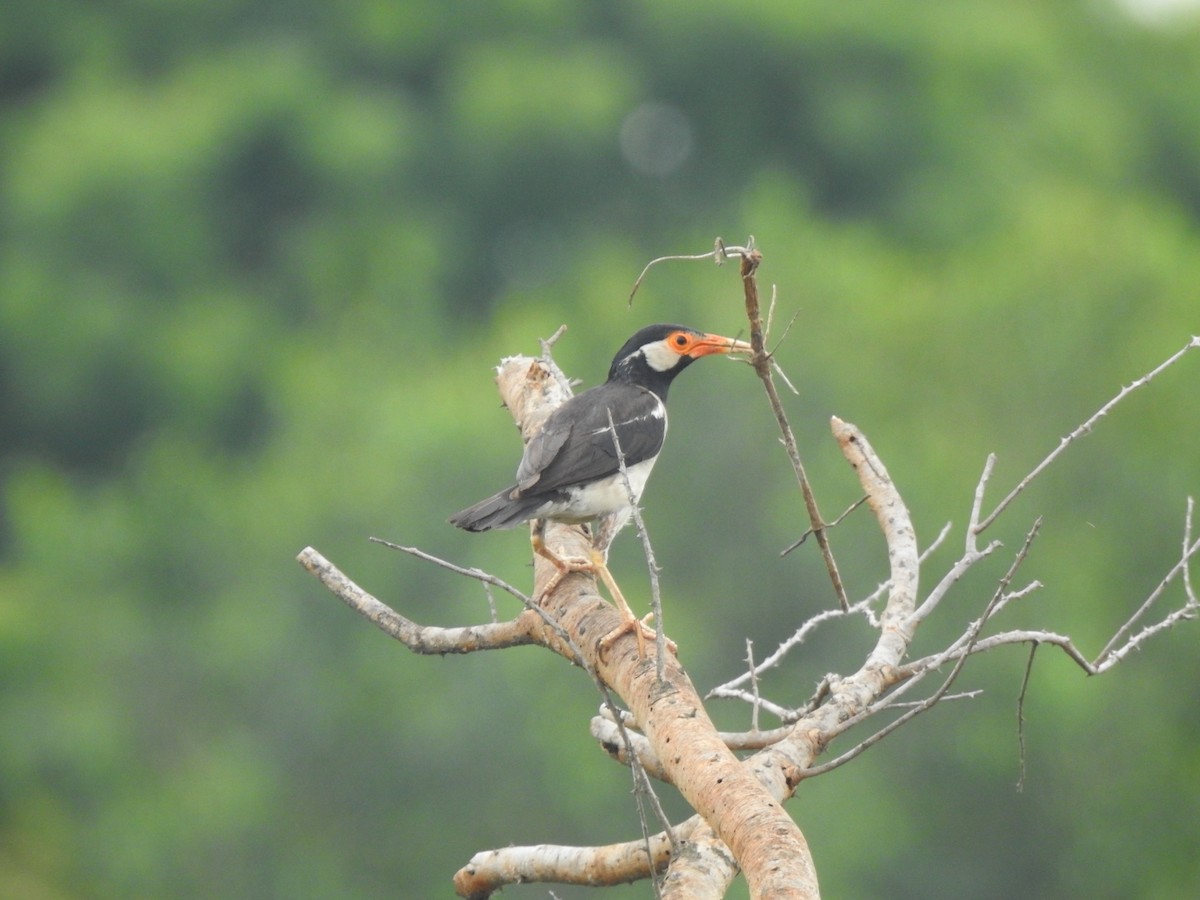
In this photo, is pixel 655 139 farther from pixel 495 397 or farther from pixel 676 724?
pixel 676 724

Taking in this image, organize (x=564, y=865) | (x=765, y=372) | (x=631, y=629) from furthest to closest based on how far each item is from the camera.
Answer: (x=631, y=629), (x=564, y=865), (x=765, y=372)

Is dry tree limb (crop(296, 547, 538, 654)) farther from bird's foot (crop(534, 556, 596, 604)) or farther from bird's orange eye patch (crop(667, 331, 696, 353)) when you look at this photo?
bird's orange eye patch (crop(667, 331, 696, 353))

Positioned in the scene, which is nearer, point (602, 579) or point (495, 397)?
point (602, 579)

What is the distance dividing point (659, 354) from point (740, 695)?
2827mm

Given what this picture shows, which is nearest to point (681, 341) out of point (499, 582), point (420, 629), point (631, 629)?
point (631, 629)

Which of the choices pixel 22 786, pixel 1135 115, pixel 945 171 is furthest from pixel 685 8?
pixel 22 786

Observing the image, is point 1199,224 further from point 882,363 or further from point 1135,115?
point 882,363

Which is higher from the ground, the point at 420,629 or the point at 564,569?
the point at 564,569

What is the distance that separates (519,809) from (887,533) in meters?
20.7

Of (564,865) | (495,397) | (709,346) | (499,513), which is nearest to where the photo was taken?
(564,865)

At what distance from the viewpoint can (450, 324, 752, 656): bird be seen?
676cm

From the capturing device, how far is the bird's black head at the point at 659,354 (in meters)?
8.29

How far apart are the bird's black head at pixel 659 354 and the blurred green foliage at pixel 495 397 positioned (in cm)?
1489

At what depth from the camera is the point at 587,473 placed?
691cm
